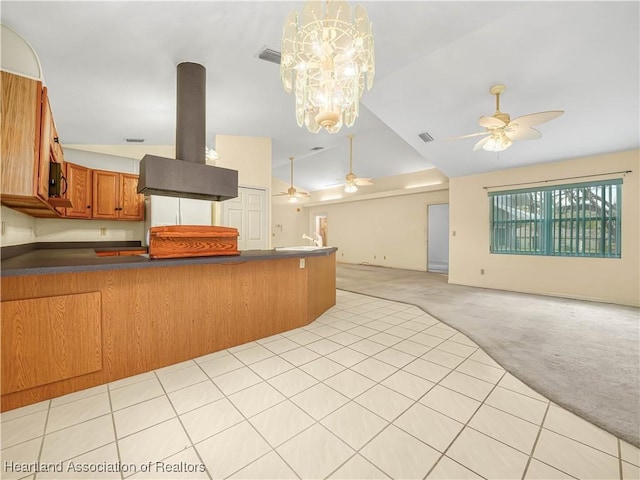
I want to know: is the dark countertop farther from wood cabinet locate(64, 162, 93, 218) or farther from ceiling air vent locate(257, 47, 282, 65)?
wood cabinet locate(64, 162, 93, 218)

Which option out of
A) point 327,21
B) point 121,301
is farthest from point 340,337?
point 327,21

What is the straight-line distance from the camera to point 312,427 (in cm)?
156

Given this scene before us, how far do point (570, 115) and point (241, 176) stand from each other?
560cm

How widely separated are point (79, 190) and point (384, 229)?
8258 mm

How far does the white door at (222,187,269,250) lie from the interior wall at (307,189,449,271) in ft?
16.8

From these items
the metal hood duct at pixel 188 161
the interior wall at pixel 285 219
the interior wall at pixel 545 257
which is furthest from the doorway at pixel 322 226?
the metal hood duct at pixel 188 161

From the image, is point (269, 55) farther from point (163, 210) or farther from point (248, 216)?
point (248, 216)

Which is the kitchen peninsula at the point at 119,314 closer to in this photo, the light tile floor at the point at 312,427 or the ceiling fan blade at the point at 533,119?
the light tile floor at the point at 312,427

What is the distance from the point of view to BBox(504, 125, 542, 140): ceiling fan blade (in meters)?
3.14

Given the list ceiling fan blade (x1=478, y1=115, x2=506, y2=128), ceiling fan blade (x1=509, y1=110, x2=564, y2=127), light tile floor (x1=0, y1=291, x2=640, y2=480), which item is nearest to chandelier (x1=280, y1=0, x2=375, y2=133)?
ceiling fan blade (x1=478, y1=115, x2=506, y2=128)

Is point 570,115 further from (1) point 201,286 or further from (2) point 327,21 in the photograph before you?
(1) point 201,286

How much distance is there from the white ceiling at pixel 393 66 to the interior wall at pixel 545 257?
0.34m

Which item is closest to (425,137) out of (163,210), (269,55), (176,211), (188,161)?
(269,55)

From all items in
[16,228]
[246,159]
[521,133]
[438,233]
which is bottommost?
[16,228]
